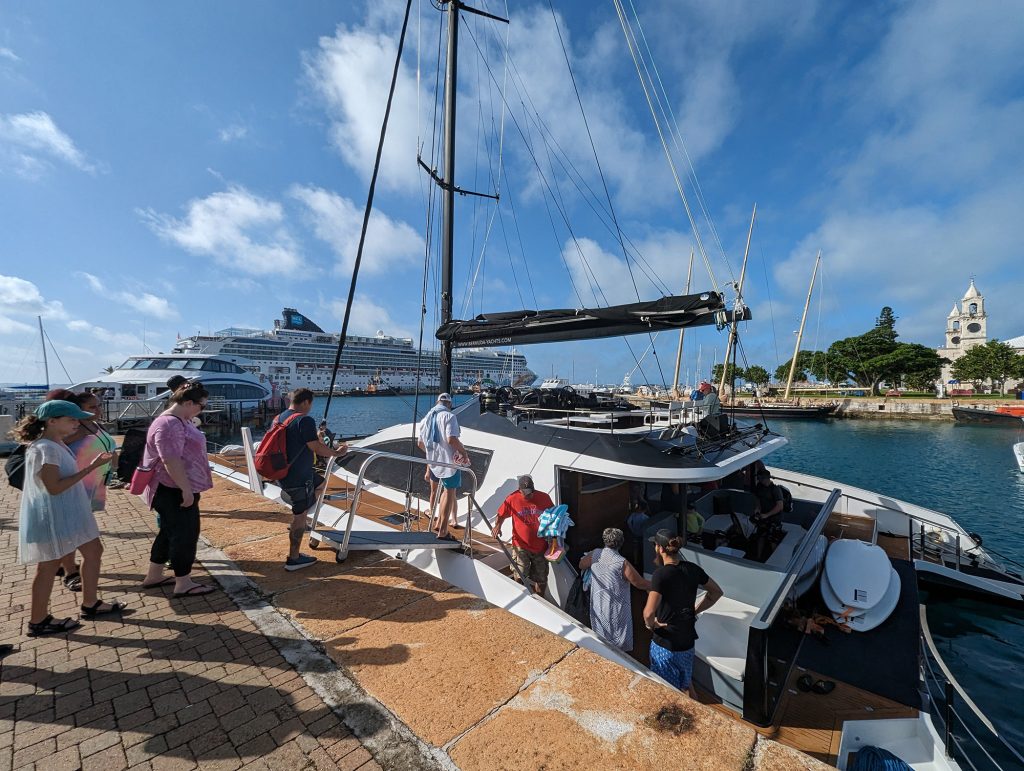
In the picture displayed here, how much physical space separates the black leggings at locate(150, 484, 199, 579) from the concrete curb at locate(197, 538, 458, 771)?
0.40 metres

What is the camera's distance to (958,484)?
16.5m

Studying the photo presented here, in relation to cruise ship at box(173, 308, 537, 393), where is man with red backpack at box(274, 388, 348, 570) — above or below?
below

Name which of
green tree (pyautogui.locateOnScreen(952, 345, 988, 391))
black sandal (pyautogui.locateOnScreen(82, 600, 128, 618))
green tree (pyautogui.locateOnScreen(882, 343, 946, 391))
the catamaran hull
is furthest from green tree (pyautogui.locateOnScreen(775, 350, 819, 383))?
black sandal (pyautogui.locateOnScreen(82, 600, 128, 618))

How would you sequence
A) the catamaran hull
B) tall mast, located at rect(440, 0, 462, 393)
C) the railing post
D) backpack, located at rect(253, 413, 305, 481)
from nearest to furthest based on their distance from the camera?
the railing post
backpack, located at rect(253, 413, 305, 481)
tall mast, located at rect(440, 0, 462, 393)
the catamaran hull

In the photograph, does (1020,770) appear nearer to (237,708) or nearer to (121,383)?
(237,708)

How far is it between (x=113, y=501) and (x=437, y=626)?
6024 mm

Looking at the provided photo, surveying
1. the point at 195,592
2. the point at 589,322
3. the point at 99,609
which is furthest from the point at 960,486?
the point at 99,609

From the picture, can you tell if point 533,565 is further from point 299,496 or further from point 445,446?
point 299,496

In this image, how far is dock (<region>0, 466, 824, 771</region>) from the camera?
67.9 inches

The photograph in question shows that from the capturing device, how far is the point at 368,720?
1.92m

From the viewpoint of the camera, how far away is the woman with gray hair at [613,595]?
12.1 ft

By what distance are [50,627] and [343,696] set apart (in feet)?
6.88

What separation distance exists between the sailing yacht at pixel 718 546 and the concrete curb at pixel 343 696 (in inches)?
29.3

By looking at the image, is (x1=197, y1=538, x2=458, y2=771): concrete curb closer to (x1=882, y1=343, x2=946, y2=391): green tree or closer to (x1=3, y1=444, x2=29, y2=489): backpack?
(x1=3, y1=444, x2=29, y2=489): backpack
